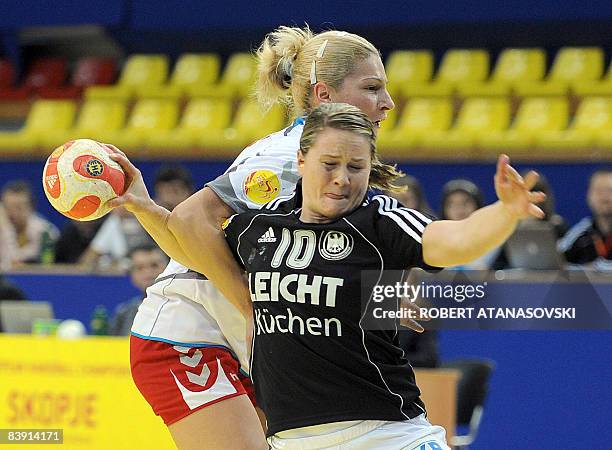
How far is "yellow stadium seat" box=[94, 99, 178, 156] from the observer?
11.1m

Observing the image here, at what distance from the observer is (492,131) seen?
10180 mm

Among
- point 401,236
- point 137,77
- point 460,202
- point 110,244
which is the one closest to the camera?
point 401,236

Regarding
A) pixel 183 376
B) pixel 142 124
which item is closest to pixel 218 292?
pixel 183 376

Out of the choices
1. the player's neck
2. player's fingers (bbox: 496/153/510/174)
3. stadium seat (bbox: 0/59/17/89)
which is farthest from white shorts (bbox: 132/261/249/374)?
stadium seat (bbox: 0/59/17/89)

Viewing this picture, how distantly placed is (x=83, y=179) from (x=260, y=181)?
0.51 meters

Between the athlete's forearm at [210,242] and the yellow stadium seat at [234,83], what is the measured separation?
8.26m

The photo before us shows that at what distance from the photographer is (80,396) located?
19.3 feet

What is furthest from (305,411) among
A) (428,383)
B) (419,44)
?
(419,44)

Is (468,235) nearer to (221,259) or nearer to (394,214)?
(394,214)

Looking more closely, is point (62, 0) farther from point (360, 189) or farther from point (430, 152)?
point (360, 189)

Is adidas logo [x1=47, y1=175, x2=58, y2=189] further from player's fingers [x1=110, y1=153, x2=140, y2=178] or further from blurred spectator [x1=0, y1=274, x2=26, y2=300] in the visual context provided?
blurred spectator [x1=0, y1=274, x2=26, y2=300]

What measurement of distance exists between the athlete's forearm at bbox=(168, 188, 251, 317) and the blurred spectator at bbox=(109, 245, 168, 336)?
3247mm

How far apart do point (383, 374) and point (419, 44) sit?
10.0 metres

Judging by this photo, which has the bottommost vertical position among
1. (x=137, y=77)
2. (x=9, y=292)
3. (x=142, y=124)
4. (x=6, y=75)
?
(x=9, y=292)
